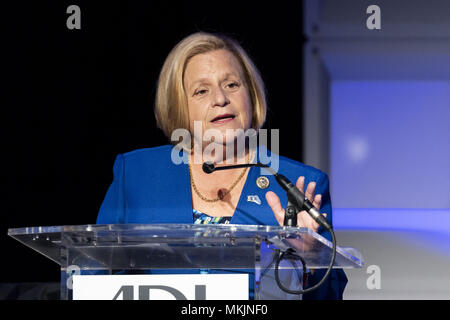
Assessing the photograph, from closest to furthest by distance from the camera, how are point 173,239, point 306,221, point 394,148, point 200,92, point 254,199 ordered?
point 173,239
point 306,221
point 254,199
point 200,92
point 394,148

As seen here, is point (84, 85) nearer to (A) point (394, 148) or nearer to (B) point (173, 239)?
(A) point (394, 148)

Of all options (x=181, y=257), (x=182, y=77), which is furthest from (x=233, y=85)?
(x=181, y=257)

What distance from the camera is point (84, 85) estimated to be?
3.11 metres

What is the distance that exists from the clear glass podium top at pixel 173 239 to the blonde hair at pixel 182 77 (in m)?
1.01

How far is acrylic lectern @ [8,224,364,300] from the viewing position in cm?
135

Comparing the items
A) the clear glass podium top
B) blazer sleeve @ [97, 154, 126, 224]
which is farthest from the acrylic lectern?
blazer sleeve @ [97, 154, 126, 224]

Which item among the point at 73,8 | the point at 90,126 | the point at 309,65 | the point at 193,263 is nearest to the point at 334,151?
the point at 309,65

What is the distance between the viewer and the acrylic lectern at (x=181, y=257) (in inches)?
53.1

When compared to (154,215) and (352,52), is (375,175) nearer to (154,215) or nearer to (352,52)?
(352,52)

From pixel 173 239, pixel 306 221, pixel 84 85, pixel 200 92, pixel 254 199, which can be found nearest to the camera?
pixel 173 239

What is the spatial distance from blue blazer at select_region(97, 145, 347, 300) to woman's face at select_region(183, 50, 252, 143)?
0.18 metres

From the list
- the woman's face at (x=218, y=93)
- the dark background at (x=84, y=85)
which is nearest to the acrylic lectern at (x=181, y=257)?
the woman's face at (x=218, y=93)

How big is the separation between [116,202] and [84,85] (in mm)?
1046

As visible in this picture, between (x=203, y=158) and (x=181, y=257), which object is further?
(x=203, y=158)
